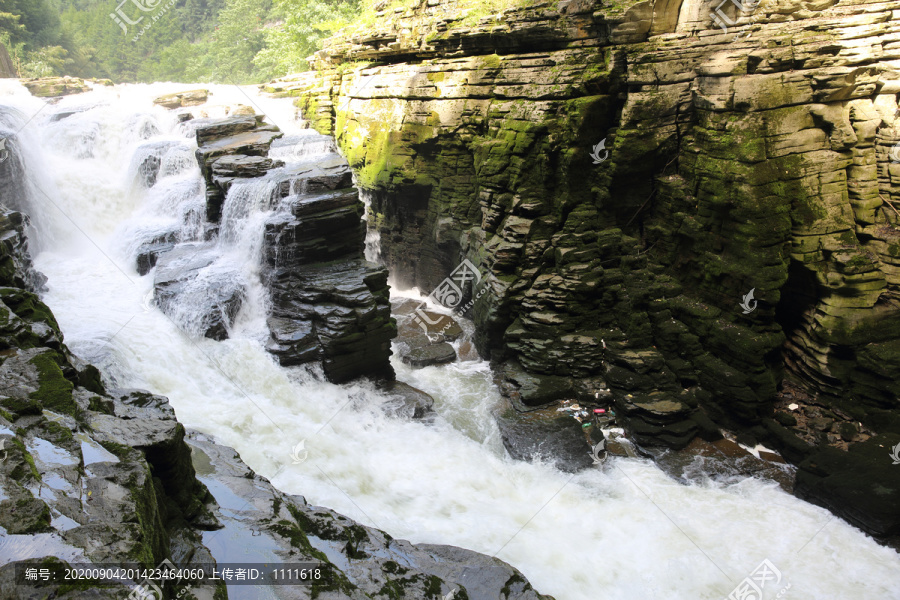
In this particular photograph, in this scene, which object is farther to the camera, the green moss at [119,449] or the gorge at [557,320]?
the gorge at [557,320]

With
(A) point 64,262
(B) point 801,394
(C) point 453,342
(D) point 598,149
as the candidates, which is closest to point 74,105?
(A) point 64,262

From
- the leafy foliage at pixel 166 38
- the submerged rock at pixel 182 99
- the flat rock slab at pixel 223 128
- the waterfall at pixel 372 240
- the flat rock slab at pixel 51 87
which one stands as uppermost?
the leafy foliage at pixel 166 38

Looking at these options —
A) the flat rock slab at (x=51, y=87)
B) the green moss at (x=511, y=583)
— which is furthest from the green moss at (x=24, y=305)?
the flat rock slab at (x=51, y=87)

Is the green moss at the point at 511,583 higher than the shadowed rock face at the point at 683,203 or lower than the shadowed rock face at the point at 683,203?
lower

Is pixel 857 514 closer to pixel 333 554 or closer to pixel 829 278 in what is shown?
pixel 829 278

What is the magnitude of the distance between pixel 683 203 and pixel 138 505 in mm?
11546

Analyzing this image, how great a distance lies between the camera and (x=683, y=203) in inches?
474

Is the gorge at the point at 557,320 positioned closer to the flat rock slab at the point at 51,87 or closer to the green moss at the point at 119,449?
the green moss at the point at 119,449

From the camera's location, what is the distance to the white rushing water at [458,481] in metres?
8.30

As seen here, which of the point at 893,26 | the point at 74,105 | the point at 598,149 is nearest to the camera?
the point at 893,26

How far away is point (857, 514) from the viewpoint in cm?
901

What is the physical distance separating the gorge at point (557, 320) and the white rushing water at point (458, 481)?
0.19ft

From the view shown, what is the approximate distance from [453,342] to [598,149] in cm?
632

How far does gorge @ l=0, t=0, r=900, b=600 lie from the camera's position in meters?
8.34
